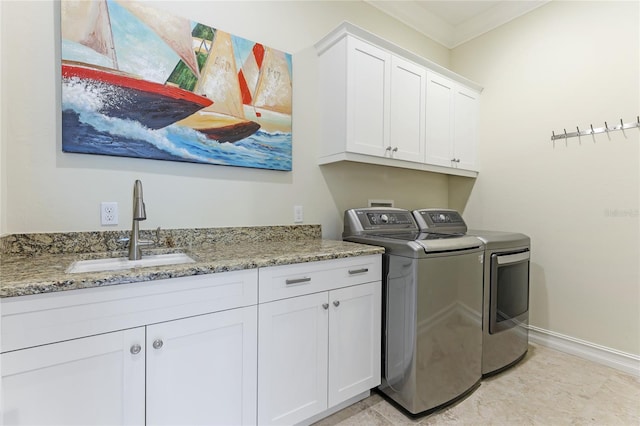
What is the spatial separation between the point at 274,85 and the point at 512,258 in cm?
201

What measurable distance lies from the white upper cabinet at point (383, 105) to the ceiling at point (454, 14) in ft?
2.12

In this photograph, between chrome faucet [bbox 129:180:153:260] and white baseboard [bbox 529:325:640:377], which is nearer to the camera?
chrome faucet [bbox 129:180:153:260]

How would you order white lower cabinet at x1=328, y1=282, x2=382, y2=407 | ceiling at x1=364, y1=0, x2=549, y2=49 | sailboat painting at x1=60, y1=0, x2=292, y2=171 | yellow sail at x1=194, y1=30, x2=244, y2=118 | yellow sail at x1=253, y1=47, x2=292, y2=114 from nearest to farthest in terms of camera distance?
sailboat painting at x1=60, y1=0, x2=292, y2=171 → white lower cabinet at x1=328, y1=282, x2=382, y2=407 → yellow sail at x1=194, y1=30, x2=244, y2=118 → yellow sail at x1=253, y1=47, x2=292, y2=114 → ceiling at x1=364, y1=0, x2=549, y2=49

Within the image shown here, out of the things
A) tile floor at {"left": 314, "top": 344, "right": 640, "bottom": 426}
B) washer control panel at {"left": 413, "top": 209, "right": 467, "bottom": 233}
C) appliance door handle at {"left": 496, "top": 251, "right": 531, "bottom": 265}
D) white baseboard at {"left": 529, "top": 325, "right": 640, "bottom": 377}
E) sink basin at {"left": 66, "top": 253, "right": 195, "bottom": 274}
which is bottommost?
tile floor at {"left": 314, "top": 344, "right": 640, "bottom": 426}

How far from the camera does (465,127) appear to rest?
9.08 feet

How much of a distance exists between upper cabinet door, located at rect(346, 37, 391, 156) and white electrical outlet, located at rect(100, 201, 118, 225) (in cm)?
138

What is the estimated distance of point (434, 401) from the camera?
5.32ft

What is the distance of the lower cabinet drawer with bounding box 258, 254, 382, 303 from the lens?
1304mm

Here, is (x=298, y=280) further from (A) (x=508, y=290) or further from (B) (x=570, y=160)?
(B) (x=570, y=160)

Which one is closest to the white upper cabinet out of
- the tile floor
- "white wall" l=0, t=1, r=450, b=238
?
"white wall" l=0, t=1, r=450, b=238

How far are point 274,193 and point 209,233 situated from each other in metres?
0.50

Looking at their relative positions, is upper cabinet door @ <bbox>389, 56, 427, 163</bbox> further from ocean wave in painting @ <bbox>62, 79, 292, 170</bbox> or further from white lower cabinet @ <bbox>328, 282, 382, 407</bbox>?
white lower cabinet @ <bbox>328, 282, 382, 407</bbox>

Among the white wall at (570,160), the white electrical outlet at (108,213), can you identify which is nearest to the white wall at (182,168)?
the white electrical outlet at (108,213)

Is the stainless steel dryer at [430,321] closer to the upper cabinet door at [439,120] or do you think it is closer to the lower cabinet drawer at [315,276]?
the lower cabinet drawer at [315,276]
